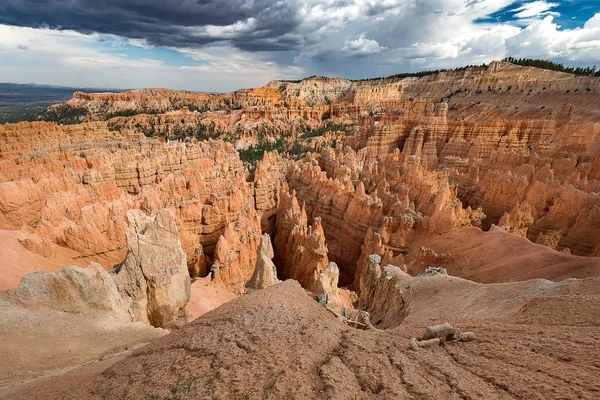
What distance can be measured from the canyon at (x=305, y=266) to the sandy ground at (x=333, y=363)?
0.10ft

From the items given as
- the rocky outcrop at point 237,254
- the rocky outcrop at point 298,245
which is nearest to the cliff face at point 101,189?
the rocky outcrop at point 237,254

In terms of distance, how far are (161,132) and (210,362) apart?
84.1 meters

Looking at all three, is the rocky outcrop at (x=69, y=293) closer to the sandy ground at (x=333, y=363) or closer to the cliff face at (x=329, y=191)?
the sandy ground at (x=333, y=363)

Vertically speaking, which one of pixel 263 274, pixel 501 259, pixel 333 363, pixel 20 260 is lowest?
pixel 263 274

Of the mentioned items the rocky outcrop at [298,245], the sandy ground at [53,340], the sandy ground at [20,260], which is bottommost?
the rocky outcrop at [298,245]

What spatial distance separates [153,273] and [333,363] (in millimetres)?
8358

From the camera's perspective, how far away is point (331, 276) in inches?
523

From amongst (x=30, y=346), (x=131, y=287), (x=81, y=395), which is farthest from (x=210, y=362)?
(x=131, y=287)

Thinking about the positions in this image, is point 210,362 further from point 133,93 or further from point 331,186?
point 133,93

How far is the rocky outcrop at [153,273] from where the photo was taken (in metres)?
10.2

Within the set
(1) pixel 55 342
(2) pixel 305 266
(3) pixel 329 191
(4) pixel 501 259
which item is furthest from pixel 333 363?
(3) pixel 329 191

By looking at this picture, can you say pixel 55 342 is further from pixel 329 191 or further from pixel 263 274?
pixel 329 191

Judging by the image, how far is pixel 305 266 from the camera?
63.3 feet

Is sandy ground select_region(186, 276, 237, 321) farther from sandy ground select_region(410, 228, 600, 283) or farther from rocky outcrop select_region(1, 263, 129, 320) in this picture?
sandy ground select_region(410, 228, 600, 283)
